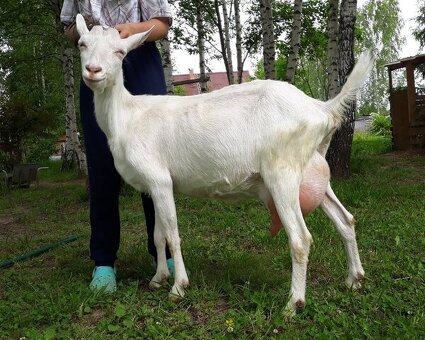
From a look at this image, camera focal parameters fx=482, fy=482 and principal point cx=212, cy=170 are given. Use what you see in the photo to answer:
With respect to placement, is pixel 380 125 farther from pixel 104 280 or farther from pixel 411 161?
pixel 104 280

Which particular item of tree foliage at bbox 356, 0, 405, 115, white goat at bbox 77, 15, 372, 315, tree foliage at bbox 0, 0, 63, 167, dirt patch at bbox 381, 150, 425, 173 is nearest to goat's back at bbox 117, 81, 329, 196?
white goat at bbox 77, 15, 372, 315

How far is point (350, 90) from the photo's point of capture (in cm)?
276

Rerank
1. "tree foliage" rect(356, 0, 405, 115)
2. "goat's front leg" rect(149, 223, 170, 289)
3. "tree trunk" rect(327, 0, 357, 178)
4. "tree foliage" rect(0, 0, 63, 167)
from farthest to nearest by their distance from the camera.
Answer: "tree foliage" rect(356, 0, 405, 115) → "tree foliage" rect(0, 0, 63, 167) → "tree trunk" rect(327, 0, 357, 178) → "goat's front leg" rect(149, 223, 170, 289)

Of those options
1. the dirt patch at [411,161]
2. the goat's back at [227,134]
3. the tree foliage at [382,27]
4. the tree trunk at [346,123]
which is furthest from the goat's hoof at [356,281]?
the tree foliage at [382,27]

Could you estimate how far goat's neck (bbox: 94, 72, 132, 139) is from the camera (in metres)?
2.93

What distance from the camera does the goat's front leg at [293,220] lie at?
8.54 feet

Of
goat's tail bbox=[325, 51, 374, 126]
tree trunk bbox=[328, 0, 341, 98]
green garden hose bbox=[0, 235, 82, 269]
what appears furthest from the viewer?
tree trunk bbox=[328, 0, 341, 98]

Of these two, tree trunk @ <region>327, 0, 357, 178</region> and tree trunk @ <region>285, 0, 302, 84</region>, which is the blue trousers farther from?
tree trunk @ <region>285, 0, 302, 84</region>

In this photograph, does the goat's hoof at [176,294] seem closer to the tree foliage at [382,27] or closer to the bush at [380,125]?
the bush at [380,125]

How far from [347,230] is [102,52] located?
1.82 meters

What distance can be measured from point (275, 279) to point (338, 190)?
3254 mm

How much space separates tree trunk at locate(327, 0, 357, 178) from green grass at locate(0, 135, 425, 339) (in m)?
2.22

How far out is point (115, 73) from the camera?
2.82 metres

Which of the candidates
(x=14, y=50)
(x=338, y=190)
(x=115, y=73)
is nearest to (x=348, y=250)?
(x=115, y=73)
